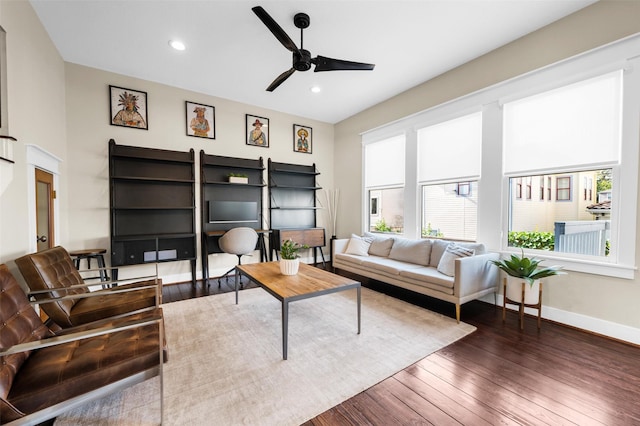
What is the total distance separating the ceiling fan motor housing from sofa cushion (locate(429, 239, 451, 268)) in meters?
2.85

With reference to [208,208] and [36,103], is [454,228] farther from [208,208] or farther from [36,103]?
[36,103]

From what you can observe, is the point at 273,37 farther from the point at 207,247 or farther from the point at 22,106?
the point at 207,247

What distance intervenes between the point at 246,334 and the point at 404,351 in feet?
4.84

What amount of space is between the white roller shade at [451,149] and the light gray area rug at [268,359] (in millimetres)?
2054

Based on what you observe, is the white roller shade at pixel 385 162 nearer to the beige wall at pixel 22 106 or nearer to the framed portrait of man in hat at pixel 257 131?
the framed portrait of man in hat at pixel 257 131

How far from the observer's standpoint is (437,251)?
3633mm

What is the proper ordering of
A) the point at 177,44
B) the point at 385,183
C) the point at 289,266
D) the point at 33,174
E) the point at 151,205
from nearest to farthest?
the point at 33,174, the point at 289,266, the point at 177,44, the point at 151,205, the point at 385,183

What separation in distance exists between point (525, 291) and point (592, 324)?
25.6 inches

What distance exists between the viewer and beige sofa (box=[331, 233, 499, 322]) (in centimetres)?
288

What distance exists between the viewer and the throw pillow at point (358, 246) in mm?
4488

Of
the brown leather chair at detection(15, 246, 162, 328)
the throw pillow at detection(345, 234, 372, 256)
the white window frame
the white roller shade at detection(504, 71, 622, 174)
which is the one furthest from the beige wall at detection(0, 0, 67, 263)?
the white roller shade at detection(504, 71, 622, 174)

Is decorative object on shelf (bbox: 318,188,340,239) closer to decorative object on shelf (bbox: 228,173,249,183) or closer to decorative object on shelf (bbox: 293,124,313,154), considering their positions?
decorative object on shelf (bbox: 293,124,313,154)

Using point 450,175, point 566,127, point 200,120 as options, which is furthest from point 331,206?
point 566,127

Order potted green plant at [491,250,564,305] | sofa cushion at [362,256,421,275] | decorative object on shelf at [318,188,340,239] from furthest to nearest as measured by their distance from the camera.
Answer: decorative object on shelf at [318,188,340,239] → sofa cushion at [362,256,421,275] → potted green plant at [491,250,564,305]
